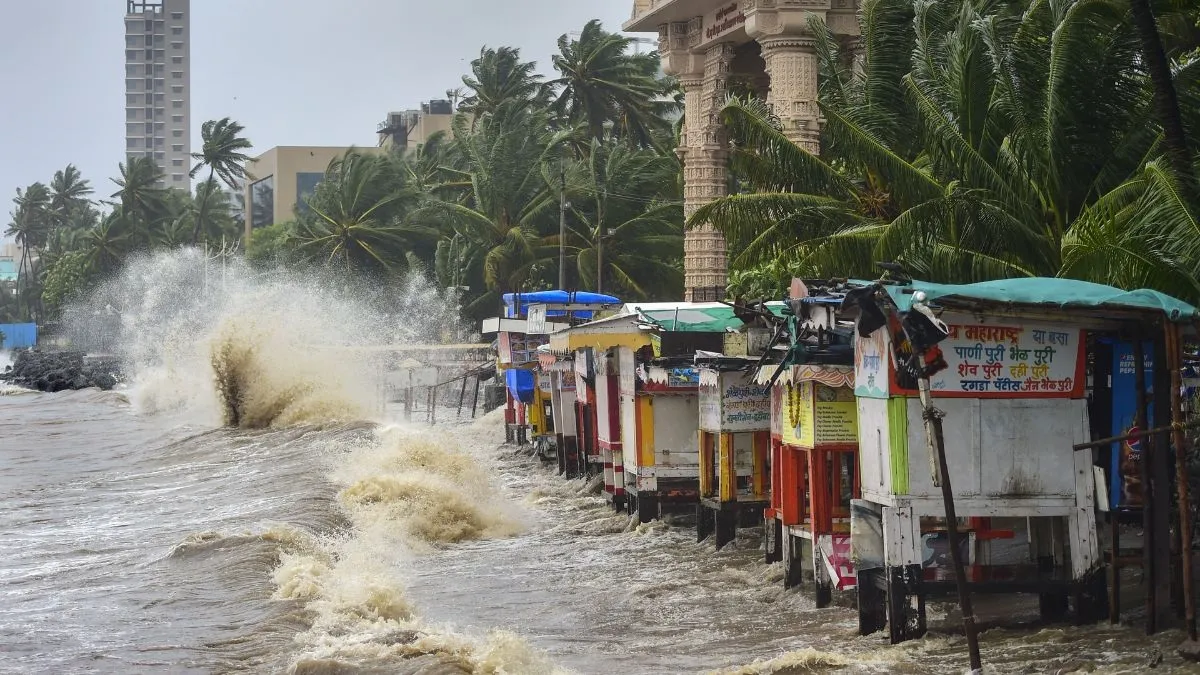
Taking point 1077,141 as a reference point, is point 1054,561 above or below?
below

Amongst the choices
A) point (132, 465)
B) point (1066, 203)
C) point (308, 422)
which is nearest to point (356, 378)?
point (308, 422)

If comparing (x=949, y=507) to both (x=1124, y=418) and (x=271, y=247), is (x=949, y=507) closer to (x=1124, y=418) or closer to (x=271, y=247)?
(x=1124, y=418)

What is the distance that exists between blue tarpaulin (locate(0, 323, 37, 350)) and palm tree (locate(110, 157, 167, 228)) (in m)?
27.4

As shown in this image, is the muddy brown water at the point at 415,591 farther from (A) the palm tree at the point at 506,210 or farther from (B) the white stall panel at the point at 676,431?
(A) the palm tree at the point at 506,210

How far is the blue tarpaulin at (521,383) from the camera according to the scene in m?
26.7

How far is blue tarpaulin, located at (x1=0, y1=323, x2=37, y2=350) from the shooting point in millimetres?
124312

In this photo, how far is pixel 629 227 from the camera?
48.4 metres

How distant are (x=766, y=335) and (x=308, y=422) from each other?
78.1ft

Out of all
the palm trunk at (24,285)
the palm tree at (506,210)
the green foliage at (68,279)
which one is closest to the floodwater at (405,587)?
the palm tree at (506,210)

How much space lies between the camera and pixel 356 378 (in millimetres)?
39406

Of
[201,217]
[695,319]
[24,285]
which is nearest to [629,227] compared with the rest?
[695,319]

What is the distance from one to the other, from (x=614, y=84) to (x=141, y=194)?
175 feet

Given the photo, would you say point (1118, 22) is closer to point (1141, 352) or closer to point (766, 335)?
point (766, 335)

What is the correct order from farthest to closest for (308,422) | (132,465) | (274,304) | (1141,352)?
1. (274,304)
2. (308,422)
3. (132,465)
4. (1141,352)
